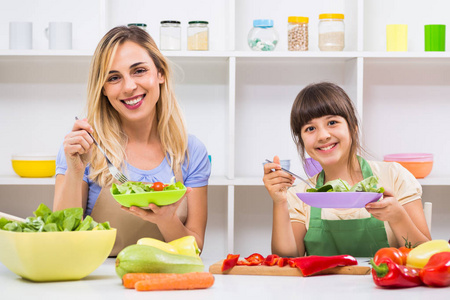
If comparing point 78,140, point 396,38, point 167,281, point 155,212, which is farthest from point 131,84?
point 396,38

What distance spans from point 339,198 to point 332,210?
0.55 meters

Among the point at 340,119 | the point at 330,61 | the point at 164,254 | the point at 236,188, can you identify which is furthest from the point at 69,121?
the point at 164,254

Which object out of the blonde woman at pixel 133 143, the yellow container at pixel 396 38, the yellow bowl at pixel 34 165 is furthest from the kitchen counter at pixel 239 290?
the yellow container at pixel 396 38

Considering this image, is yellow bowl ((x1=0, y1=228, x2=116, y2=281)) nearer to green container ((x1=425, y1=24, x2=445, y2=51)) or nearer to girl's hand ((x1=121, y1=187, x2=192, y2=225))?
girl's hand ((x1=121, y1=187, x2=192, y2=225))

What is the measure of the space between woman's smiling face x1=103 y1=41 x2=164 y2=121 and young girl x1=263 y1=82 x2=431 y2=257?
488mm

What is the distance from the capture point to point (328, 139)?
1.92 m

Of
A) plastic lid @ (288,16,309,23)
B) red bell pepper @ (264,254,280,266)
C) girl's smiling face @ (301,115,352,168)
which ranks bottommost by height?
red bell pepper @ (264,254,280,266)

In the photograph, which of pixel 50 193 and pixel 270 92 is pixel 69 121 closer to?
pixel 50 193

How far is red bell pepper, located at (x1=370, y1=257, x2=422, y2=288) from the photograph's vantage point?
1275 mm

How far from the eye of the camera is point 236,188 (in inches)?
126

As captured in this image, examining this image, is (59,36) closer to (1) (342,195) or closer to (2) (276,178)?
(2) (276,178)

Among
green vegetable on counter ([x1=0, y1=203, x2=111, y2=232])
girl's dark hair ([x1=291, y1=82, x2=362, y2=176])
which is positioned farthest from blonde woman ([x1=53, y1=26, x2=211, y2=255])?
green vegetable on counter ([x1=0, y1=203, x2=111, y2=232])

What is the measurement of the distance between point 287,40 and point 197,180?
1210 mm

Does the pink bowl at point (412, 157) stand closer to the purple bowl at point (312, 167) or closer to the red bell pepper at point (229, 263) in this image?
the purple bowl at point (312, 167)
